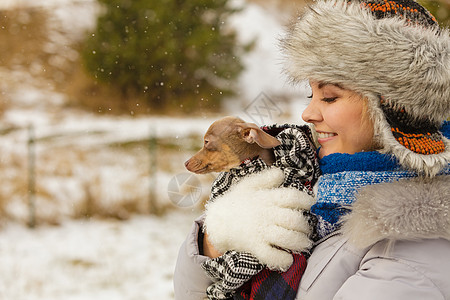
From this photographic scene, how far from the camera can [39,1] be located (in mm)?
13789

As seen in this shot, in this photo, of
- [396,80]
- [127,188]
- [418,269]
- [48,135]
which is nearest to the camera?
[418,269]

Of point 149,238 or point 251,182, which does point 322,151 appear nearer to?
point 251,182

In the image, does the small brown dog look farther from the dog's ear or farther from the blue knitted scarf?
the blue knitted scarf

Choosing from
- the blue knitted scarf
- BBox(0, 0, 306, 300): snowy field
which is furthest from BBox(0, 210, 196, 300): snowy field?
the blue knitted scarf

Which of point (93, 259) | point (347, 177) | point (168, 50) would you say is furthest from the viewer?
point (168, 50)

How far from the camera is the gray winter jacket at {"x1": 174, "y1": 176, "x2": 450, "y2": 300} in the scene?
98 centimetres

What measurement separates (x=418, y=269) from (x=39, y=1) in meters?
15.0

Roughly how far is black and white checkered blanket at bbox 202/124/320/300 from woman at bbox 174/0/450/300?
0.08 meters

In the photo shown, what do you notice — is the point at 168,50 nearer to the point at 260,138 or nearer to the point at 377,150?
the point at 260,138

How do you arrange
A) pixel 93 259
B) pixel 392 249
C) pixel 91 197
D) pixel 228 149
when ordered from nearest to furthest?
pixel 392 249
pixel 228 149
pixel 93 259
pixel 91 197

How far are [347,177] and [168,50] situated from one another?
8854 mm

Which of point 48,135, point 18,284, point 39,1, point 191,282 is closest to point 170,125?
point 48,135

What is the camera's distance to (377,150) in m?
1.16

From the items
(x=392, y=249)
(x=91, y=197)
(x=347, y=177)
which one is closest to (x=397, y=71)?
(x=347, y=177)
